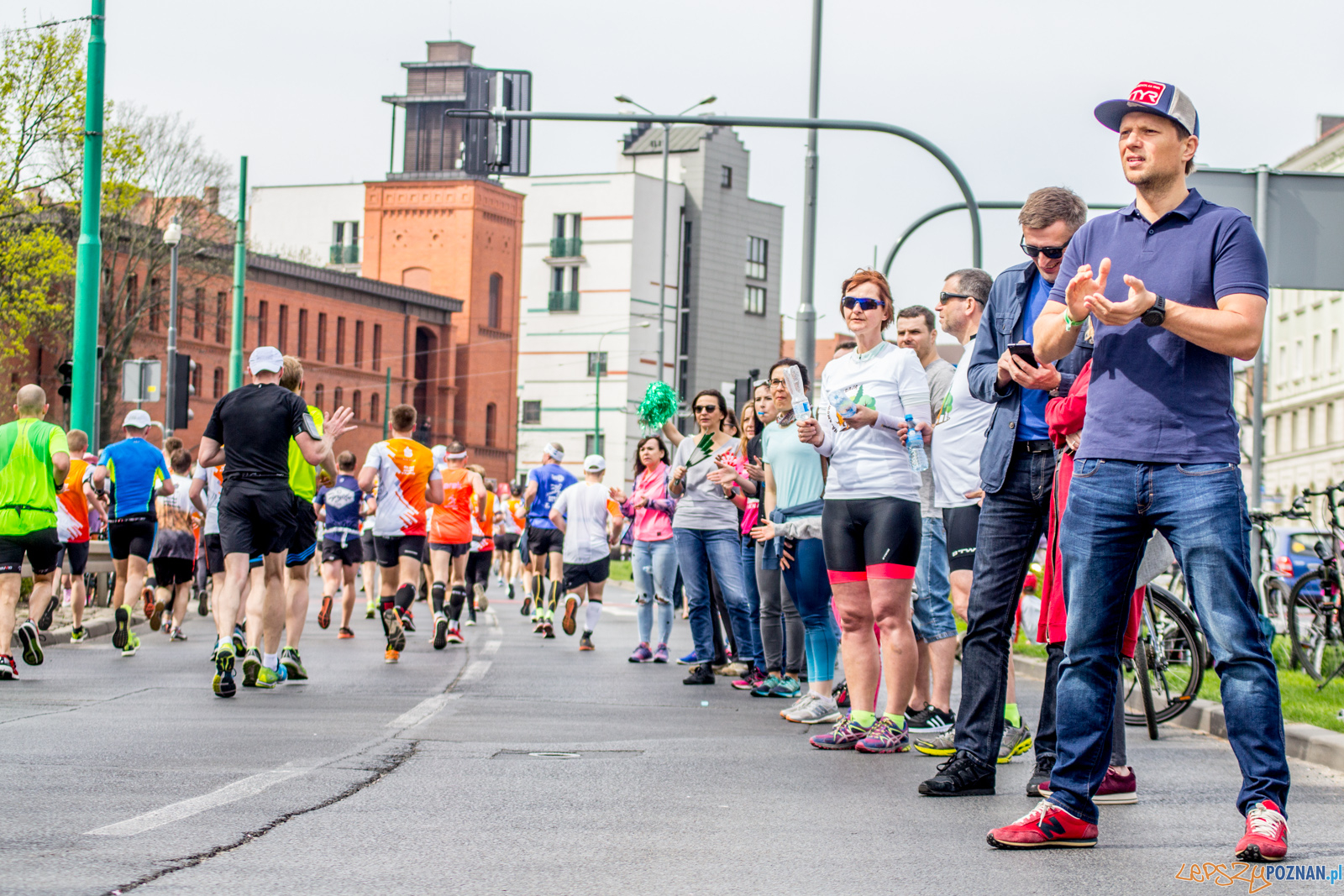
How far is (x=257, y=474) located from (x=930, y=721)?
14.8 feet

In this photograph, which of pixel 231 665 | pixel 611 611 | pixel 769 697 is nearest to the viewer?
pixel 231 665

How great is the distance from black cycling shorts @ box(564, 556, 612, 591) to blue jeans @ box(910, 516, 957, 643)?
7211mm

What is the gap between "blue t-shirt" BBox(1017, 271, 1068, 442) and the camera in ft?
21.3

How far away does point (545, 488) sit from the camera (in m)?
21.9

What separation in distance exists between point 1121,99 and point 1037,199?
4.20 feet

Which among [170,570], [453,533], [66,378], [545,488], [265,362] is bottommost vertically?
[170,570]

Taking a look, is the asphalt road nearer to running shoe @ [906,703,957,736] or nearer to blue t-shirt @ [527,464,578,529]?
running shoe @ [906,703,957,736]

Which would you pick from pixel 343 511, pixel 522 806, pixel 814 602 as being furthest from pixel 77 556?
pixel 522 806

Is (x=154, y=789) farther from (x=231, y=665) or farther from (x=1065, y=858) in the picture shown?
(x=231, y=665)

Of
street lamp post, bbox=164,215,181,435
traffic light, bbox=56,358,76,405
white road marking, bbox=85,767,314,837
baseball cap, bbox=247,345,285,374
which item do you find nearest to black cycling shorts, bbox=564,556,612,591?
baseball cap, bbox=247,345,285,374

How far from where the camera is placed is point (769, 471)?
416 inches

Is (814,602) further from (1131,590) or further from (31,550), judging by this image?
(31,550)

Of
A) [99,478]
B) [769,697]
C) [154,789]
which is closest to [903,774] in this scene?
[154,789]

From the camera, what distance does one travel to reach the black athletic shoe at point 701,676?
12.7 meters
